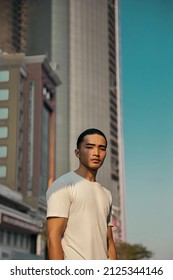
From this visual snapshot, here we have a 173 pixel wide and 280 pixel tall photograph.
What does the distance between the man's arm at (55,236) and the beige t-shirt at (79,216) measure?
2cm

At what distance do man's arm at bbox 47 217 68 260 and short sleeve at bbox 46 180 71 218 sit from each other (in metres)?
0.02

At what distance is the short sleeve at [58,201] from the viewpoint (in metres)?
1.18

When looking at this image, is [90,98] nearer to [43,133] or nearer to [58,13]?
[58,13]

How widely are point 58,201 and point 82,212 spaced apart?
8 centimetres

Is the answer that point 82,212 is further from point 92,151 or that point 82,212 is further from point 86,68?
point 86,68

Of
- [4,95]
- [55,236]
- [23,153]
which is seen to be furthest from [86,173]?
[23,153]

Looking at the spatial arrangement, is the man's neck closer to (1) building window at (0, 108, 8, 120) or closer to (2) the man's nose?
(2) the man's nose

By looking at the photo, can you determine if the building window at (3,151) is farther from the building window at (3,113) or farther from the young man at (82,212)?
the young man at (82,212)

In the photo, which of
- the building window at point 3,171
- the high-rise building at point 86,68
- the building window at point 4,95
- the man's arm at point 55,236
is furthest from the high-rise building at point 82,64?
the man's arm at point 55,236

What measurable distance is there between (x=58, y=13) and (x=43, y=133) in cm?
757

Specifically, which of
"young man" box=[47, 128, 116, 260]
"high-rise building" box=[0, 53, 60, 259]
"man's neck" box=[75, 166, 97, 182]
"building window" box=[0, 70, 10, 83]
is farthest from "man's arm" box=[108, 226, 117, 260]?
"building window" box=[0, 70, 10, 83]

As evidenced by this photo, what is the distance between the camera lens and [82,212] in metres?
1.22

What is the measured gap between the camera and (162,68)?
6957 millimetres
